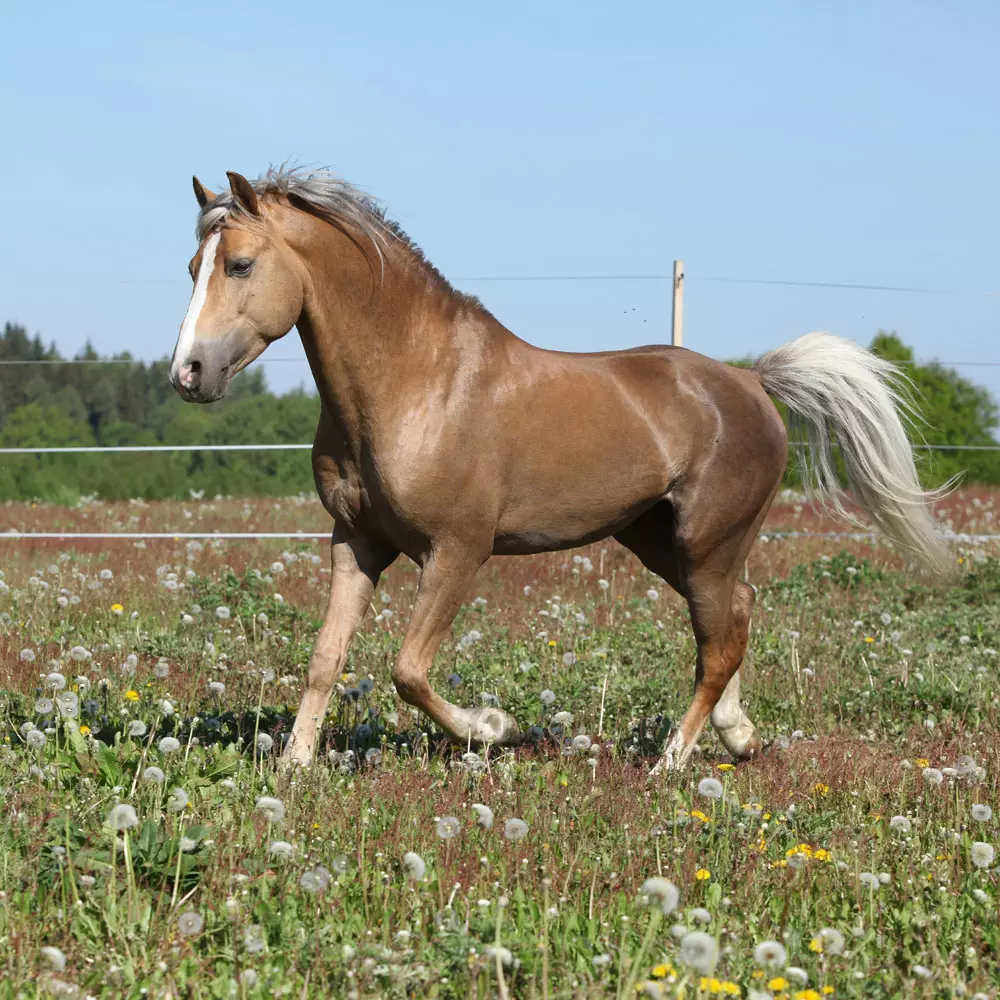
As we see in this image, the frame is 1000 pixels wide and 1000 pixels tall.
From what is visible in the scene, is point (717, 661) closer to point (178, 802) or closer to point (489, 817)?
point (489, 817)

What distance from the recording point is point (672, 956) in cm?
307

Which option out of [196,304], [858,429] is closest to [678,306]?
[858,429]

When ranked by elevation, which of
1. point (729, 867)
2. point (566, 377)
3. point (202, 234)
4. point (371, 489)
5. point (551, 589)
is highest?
point (202, 234)

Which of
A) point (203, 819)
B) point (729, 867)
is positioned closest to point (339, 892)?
point (203, 819)

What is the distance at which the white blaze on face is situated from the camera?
4.31 m

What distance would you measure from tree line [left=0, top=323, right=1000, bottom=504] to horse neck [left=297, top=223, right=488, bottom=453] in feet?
9.75

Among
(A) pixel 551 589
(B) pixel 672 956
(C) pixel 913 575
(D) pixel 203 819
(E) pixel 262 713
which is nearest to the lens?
(B) pixel 672 956

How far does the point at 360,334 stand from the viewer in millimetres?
4824

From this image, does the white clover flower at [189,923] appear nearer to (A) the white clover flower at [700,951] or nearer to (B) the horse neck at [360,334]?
(A) the white clover flower at [700,951]

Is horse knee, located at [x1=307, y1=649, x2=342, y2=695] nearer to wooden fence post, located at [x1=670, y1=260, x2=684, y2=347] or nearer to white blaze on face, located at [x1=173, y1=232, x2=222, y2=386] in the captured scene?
white blaze on face, located at [x1=173, y1=232, x2=222, y2=386]

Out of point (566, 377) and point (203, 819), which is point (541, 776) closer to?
point (203, 819)

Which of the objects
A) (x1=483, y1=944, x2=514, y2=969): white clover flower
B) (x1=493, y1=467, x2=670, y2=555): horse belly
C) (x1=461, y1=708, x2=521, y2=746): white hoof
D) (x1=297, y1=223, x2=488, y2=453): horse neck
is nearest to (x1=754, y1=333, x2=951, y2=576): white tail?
(x1=493, y1=467, x2=670, y2=555): horse belly

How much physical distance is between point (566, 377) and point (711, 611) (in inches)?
51.3

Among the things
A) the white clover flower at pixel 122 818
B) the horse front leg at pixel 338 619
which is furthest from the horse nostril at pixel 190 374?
the white clover flower at pixel 122 818
